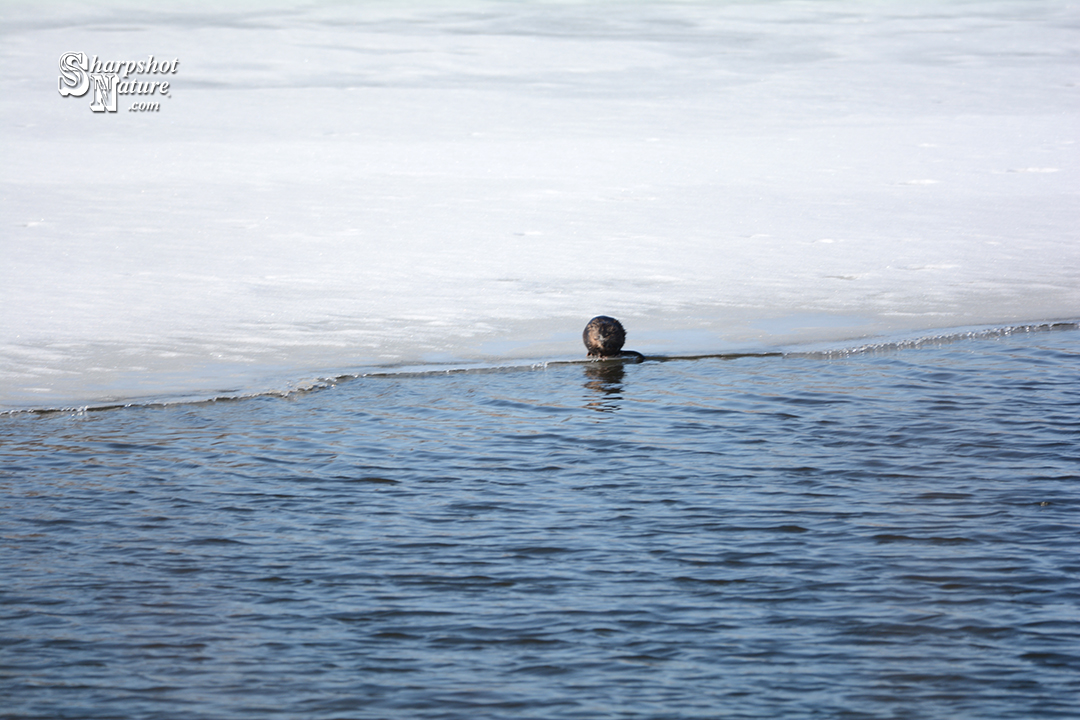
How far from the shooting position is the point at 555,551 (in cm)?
578

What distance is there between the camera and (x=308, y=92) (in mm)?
20250

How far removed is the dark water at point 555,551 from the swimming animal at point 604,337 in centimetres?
40

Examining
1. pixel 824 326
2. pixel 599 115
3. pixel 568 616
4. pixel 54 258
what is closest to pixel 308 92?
pixel 599 115

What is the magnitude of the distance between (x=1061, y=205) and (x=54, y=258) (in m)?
9.68

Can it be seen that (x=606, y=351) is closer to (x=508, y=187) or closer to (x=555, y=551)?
(x=555, y=551)

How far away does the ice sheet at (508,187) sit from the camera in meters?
9.88

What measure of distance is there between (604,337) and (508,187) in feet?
20.6

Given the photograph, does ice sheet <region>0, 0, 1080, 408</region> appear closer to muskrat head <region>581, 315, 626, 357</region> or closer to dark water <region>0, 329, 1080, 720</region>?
muskrat head <region>581, 315, 626, 357</region>

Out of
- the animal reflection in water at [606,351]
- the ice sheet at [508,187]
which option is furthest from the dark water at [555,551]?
the ice sheet at [508,187]

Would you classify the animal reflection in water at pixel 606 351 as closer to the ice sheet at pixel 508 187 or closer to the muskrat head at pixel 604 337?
the muskrat head at pixel 604 337

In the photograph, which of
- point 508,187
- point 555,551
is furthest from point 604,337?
point 508,187

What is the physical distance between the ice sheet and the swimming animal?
1.15 ft

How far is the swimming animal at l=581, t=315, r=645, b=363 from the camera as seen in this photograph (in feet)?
29.7

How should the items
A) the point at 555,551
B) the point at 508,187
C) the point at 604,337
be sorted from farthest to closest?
the point at 508,187 < the point at 604,337 < the point at 555,551
